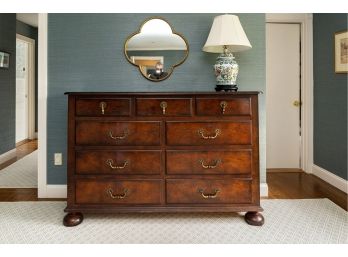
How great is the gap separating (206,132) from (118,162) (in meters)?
0.68

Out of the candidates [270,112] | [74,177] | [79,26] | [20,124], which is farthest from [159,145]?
[20,124]

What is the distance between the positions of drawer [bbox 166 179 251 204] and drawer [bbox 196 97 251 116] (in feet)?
1.60

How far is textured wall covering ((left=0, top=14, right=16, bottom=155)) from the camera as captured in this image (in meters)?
5.08

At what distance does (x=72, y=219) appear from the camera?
A: 8.43 feet

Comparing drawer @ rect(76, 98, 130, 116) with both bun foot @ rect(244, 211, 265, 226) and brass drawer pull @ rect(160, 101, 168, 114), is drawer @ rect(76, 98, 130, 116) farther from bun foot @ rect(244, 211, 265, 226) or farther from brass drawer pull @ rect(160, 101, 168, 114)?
bun foot @ rect(244, 211, 265, 226)

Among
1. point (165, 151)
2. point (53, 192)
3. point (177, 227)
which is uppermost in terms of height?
point (165, 151)

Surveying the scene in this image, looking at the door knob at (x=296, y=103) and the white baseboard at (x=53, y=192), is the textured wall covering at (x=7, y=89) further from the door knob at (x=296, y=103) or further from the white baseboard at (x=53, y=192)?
the door knob at (x=296, y=103)

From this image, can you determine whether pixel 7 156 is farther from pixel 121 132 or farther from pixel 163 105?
pixel 163 105

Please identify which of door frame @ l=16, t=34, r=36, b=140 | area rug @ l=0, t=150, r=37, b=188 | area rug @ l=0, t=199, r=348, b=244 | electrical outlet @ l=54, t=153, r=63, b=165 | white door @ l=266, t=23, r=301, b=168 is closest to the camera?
area rug @ l=0, t=199, r=348, b=244

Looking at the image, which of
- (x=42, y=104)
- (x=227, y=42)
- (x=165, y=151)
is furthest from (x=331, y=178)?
(x=42, y=104)

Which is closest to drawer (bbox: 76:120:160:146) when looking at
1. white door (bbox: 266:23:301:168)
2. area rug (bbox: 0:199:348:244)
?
area rug (bbox: 0:199:348:244)

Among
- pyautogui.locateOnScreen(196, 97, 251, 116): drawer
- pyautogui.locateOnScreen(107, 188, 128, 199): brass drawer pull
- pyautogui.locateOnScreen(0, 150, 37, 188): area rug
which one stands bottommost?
pyautogui.locateOnScreen(0, 150, 37, 188): area rug

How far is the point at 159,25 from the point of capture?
3.16 metres

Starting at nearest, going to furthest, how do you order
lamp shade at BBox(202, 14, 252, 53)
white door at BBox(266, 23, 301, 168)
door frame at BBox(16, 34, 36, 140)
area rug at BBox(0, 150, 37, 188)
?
lamp shade at BBox(202, 14, 252, 53) → area rug at BBox(0, 150, 37, 188) → white door at BBox(266, 23, 301, 168) → door frame at BBox(16, 34, 36, 140)
